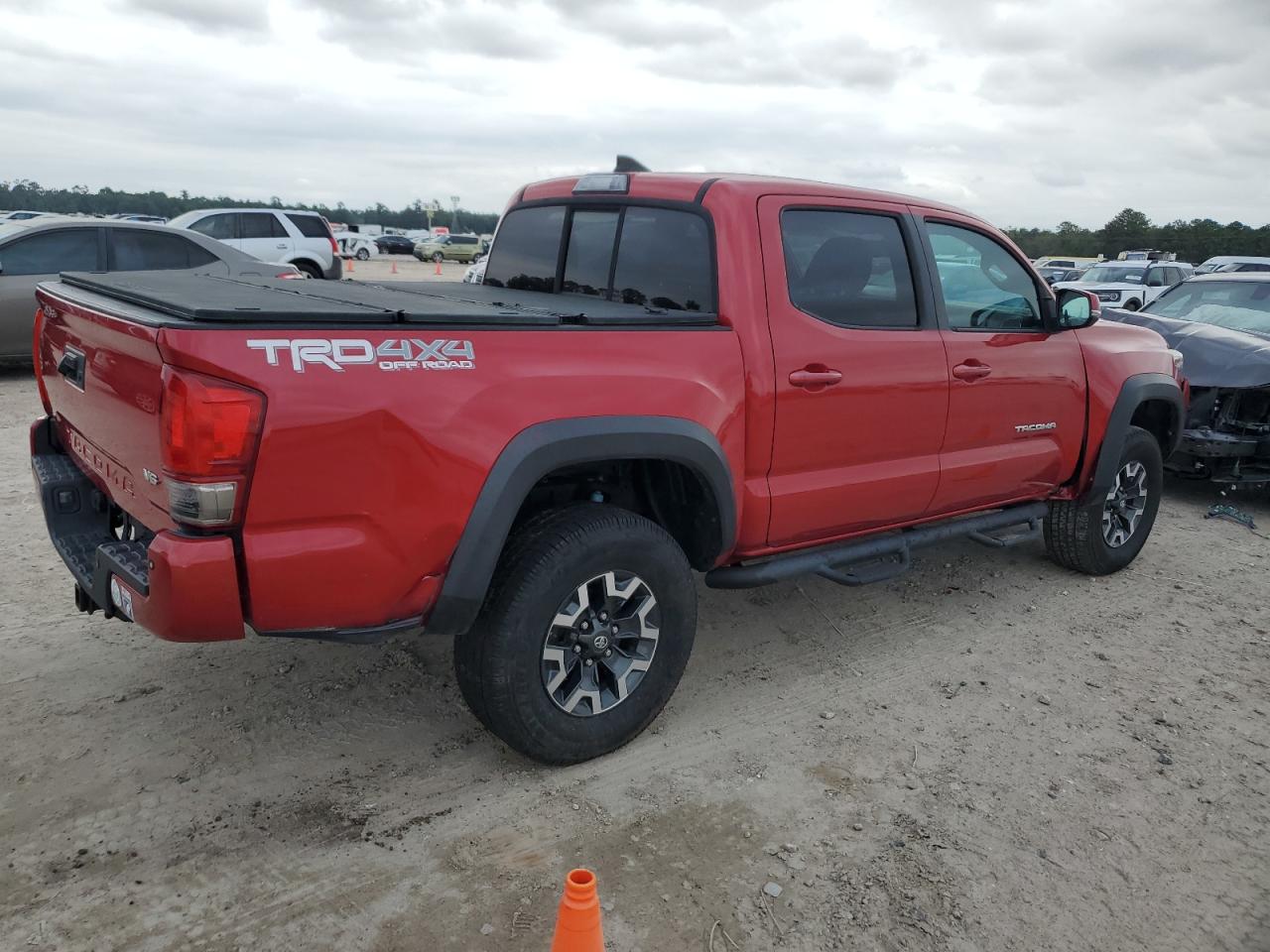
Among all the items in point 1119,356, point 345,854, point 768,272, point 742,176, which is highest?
point 742,176

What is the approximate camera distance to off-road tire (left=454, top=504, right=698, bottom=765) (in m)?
2.93

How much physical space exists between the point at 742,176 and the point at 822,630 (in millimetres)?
2146

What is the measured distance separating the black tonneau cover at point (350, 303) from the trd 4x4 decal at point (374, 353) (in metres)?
0.07

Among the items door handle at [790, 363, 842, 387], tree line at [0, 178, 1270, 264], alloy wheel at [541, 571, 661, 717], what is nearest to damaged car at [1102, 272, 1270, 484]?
door handle at [790, 363, 842, 387]

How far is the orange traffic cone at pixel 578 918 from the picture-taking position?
1950 mm

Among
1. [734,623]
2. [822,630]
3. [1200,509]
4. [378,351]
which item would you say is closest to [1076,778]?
[822,630]

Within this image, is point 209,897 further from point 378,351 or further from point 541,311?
point 541,311

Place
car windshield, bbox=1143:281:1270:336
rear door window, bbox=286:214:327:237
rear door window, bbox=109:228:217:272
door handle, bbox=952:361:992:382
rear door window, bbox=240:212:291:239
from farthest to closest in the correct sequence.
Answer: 1. rear door window, bbox=286:214:327:237
2. rear door window, bbox=240:212:291:239
3. rear door window, bbox=109:228:217:272
4. car windshield, bbox=1143:281:1270:336
5. door handle, bbox=952:361:992:382

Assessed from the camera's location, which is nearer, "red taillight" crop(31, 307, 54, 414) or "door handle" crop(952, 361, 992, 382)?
"red taillight" crop(31, 307, 54, 414)

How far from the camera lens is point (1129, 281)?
21297 mm

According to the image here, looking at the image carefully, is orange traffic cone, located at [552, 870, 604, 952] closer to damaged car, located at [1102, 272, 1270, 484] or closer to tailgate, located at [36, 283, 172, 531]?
tailgate, located at [36, 283, 172, 531]

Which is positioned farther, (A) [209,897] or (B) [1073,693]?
(B) [1073,693]

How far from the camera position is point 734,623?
4547 mm

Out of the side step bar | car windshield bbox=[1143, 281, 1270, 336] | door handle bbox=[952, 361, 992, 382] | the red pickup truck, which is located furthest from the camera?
car windshield bbox=[1143, 281, 1270, 336]
